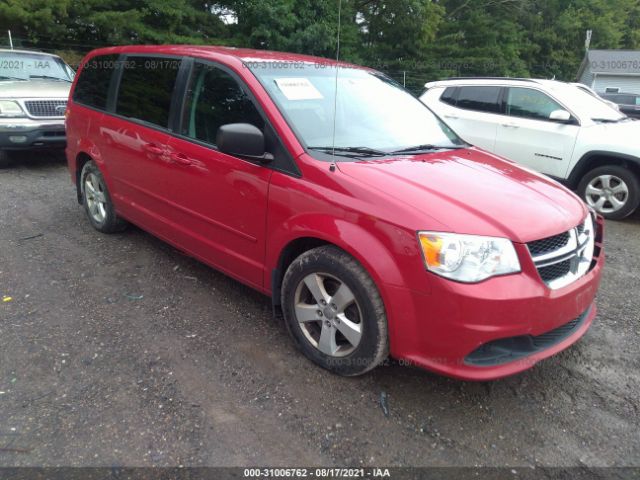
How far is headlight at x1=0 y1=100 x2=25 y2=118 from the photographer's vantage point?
7012 mm

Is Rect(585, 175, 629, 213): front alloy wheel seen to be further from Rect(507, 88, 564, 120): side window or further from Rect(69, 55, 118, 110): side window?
Rect(69, 55, 118, 110): side window

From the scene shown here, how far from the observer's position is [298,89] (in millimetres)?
3180

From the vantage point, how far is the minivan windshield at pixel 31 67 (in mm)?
8016

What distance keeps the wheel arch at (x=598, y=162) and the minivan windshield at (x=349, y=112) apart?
10.6 ft

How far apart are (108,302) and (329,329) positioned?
5.94 ft

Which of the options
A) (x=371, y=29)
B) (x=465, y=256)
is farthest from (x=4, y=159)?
(x=371, y=29)

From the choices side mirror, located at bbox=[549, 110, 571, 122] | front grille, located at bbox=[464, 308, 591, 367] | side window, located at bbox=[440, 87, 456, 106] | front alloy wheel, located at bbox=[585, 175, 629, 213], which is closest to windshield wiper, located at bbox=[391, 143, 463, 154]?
front grille, located at bbox=[464, 308, 591, 367]

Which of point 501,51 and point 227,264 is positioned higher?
point 501,51

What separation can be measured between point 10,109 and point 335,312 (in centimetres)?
674

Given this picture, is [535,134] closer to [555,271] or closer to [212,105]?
[555,271]

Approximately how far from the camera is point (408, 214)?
7.73 ft

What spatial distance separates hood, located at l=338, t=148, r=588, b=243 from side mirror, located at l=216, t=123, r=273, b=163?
500 mm

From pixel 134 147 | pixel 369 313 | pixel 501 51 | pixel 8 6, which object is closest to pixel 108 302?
pixel 134 147

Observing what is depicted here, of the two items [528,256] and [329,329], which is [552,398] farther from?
[329,329]
